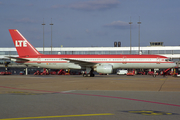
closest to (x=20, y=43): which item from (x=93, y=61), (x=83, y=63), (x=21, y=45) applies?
(x=21, y=45)

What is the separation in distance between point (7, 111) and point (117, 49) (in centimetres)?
7524

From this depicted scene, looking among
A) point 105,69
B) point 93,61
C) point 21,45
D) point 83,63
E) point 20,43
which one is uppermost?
point 20,43

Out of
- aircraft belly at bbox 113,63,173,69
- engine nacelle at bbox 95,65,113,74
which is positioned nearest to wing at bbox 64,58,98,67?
engine nacelle at bbox 95,65,113,74

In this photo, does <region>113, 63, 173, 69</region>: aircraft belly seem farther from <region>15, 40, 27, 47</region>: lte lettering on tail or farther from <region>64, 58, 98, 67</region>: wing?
<region>15, 40, 27, 47</region>: lte lettering on tail

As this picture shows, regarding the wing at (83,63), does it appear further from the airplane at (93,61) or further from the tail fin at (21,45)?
the tail fin at (21,45)

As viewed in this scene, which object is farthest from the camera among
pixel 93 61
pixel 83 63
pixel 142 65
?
pixel 93 61

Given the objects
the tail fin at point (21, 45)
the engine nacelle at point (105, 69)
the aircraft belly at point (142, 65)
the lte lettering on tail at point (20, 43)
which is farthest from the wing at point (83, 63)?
the lte lettering on tail at point (20, 43)

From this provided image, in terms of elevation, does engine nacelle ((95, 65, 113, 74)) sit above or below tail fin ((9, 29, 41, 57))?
below

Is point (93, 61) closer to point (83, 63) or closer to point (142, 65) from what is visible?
point (83, 63)

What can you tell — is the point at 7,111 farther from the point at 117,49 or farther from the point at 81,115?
the point at 117,49

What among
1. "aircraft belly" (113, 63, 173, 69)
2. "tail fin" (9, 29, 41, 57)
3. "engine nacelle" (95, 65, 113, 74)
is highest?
"tail fin" (9, 29, 41, 57)

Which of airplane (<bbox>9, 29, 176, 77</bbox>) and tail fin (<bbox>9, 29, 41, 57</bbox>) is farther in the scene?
tail fin (<bbox>9, 29, 41, 57</bbox>)

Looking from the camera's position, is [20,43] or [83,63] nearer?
[83,63]

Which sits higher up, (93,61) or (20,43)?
(20,43)
